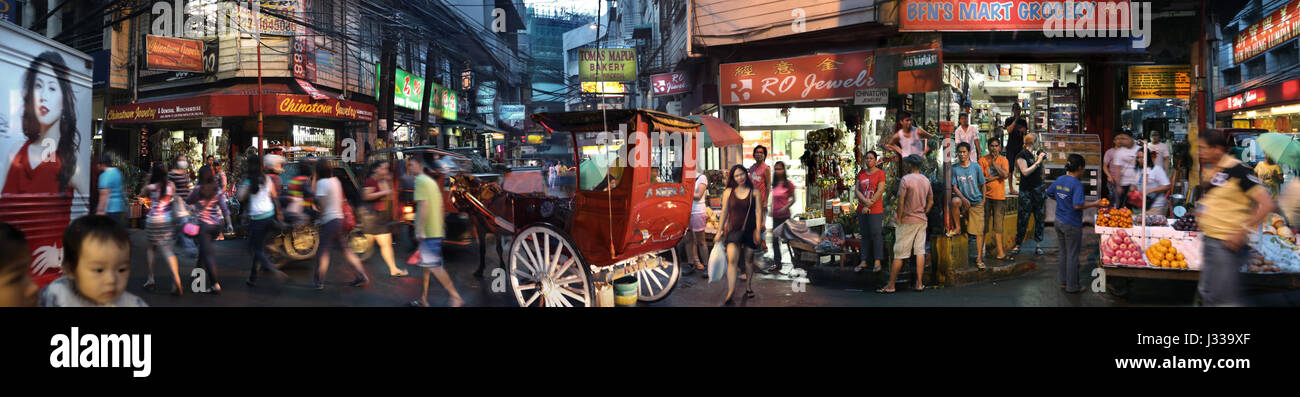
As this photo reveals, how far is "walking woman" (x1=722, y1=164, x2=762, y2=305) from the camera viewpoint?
6.61 metres

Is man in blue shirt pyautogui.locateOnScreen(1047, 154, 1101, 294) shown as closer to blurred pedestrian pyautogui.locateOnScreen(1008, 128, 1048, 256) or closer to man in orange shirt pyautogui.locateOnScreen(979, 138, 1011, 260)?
man in orange shirt pyautogui.locateOnScreen(979, 138, 1011, 260)

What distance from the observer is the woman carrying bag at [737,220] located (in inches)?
260

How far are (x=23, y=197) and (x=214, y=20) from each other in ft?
47.0

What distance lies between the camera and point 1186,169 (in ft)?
34.8

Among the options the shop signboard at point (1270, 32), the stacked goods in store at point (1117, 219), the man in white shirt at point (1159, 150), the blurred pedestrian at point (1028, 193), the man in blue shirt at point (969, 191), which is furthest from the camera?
the shop signboard at point (1270, 32)

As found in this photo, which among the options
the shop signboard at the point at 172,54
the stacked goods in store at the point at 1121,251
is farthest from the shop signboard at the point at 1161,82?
the shop signboard at the point at 172,54

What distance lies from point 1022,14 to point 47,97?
39.7 ft

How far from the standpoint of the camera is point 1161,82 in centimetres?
1080

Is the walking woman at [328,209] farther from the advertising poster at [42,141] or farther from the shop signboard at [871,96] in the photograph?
the shop signboard at [871,96]

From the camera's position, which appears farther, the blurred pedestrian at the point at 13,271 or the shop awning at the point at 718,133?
the shop awning at the point at 718,133

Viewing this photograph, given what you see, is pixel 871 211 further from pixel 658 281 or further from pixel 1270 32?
pixel 1270 32

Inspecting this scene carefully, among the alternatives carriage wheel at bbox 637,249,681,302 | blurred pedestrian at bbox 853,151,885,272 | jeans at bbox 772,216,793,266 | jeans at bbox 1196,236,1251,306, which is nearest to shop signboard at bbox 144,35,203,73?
carriage wheel at bbox 637,249,681,302

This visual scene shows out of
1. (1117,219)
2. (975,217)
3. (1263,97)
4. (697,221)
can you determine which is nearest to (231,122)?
(697,221)
